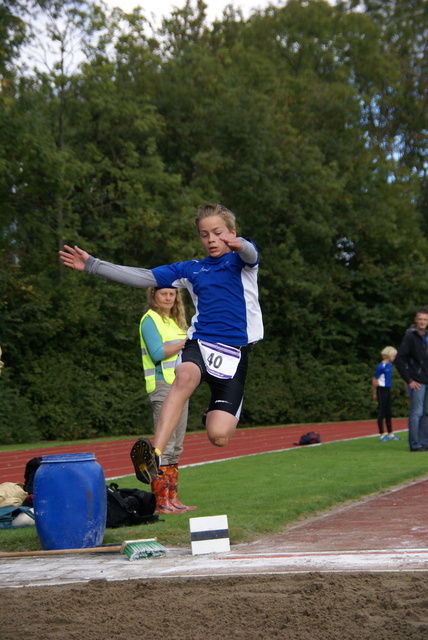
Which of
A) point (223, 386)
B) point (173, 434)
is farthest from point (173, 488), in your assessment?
point (223, 386)

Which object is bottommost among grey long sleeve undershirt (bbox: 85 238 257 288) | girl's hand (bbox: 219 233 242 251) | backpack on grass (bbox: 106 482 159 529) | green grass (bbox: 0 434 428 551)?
green grass (bbox: 0 434 428 551)

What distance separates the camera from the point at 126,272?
613 centimetres

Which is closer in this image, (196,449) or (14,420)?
(196,449)

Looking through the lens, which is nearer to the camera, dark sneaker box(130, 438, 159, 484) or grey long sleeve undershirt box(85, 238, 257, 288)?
dark sneaker box(130, 438, 159, 484)

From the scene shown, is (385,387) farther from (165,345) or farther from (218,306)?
(218,306)

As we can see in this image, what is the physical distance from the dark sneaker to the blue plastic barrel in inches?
42.6

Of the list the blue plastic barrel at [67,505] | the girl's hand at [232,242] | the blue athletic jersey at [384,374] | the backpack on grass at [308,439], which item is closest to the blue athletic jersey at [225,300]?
the girl's hand at [232,242]

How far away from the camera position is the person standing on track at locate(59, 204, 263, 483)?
235 inches

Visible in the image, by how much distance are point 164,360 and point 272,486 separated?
2.93m

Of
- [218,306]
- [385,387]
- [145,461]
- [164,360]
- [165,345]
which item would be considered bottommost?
[145,461]

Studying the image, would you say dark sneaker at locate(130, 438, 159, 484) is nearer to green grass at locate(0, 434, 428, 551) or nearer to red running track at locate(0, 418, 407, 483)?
green grass at locate(0, 434, 428, 551)

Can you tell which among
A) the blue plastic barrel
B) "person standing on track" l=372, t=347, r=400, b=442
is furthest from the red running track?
the blue plastic barrel

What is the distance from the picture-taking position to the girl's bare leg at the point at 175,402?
5.71m

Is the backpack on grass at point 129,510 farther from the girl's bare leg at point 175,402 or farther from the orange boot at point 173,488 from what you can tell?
the girl's bare leg at point 175,402
